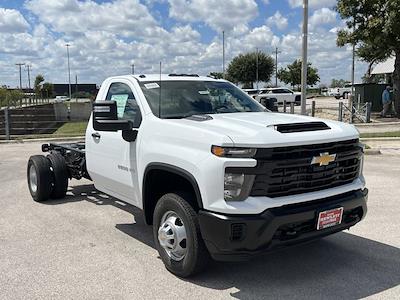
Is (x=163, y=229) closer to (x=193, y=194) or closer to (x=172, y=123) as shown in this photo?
(x=193, y=194)

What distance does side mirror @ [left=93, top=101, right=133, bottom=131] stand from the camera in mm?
4879

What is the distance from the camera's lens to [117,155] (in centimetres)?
559

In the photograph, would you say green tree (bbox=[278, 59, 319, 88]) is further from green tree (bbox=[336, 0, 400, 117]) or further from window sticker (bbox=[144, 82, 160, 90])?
window sticker (bbox=[144, 82, 160, 90])

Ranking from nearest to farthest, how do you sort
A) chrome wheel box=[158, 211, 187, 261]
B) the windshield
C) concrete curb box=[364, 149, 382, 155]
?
chrome wheel box=[158, 211, 187, 261], the windshield, concrete curb box=[364, 149, 382, 155]

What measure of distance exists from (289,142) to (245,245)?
937mm

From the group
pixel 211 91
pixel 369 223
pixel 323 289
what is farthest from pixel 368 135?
pixel 323 289

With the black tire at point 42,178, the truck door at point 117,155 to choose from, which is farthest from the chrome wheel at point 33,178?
the truck door at point 117,155

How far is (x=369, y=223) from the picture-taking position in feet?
20.9

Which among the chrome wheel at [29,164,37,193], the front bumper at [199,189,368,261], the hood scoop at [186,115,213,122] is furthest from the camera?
the chrome wheel at [29,164,37,193]

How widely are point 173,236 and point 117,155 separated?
4.85 ft

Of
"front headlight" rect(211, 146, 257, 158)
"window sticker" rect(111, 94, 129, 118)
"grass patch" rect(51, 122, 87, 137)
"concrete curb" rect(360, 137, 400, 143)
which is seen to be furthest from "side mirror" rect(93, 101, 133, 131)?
"grass patch" rect(51, 122, 87, 137)

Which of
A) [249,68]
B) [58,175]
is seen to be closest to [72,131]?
[58,175]

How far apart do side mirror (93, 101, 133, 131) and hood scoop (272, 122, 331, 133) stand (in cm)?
161

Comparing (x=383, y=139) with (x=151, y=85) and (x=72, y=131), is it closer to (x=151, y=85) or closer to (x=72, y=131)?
(x=151, y=85)
